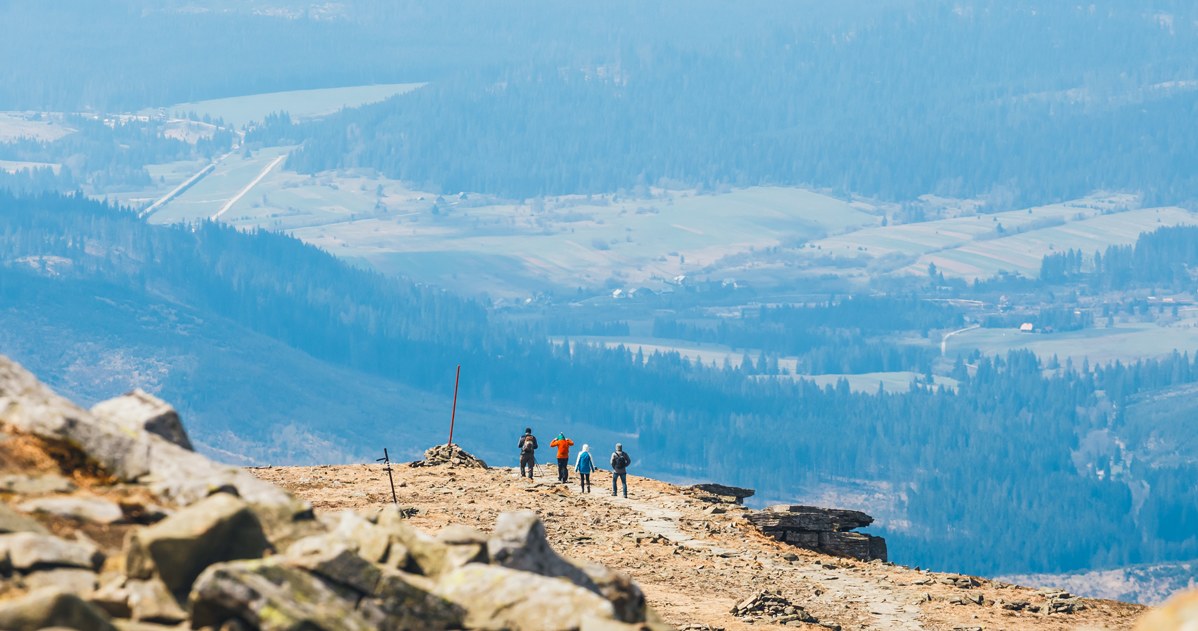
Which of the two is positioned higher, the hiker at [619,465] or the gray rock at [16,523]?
the gray rock at [16,523]

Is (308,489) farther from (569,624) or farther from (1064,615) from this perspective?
(569,624)

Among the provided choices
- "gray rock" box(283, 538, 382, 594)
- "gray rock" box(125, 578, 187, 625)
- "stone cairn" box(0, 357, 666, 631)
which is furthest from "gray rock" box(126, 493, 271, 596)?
"gray rock" box(283, 538, 382, 594)

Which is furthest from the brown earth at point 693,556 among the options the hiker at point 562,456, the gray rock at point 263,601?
the gray rock at point 263,601

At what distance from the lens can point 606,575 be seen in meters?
29.5

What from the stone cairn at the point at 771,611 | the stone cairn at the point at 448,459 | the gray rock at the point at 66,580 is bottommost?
the stone cairn at the point at 771,611

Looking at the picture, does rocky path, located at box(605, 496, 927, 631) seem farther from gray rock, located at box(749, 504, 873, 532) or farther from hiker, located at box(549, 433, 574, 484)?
hiker, located at box(549, 433, 574, 484)

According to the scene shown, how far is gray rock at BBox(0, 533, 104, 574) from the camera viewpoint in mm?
26062

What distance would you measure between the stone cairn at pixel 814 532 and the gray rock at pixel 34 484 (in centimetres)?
3646

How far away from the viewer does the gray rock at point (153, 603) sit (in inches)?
1009

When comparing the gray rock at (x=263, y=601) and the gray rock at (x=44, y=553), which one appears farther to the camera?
the gray rock at (x=44, y=553)

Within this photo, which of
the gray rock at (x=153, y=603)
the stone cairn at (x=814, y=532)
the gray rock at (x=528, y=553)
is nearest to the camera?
the gray rock at (x=153, y=603)

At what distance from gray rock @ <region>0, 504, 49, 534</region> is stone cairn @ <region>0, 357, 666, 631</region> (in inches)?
0.8

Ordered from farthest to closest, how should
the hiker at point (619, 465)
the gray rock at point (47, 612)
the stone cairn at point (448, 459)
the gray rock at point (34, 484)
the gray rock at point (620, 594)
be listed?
the stone cairn at point (448, 459), the hiker at point (619, 465), the gray rock at point (620, 594), the gray rock at point (34, 484), the gray rock at point (47, 612)

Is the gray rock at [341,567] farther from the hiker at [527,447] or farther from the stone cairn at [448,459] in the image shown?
the stone cairn at [448,459]
